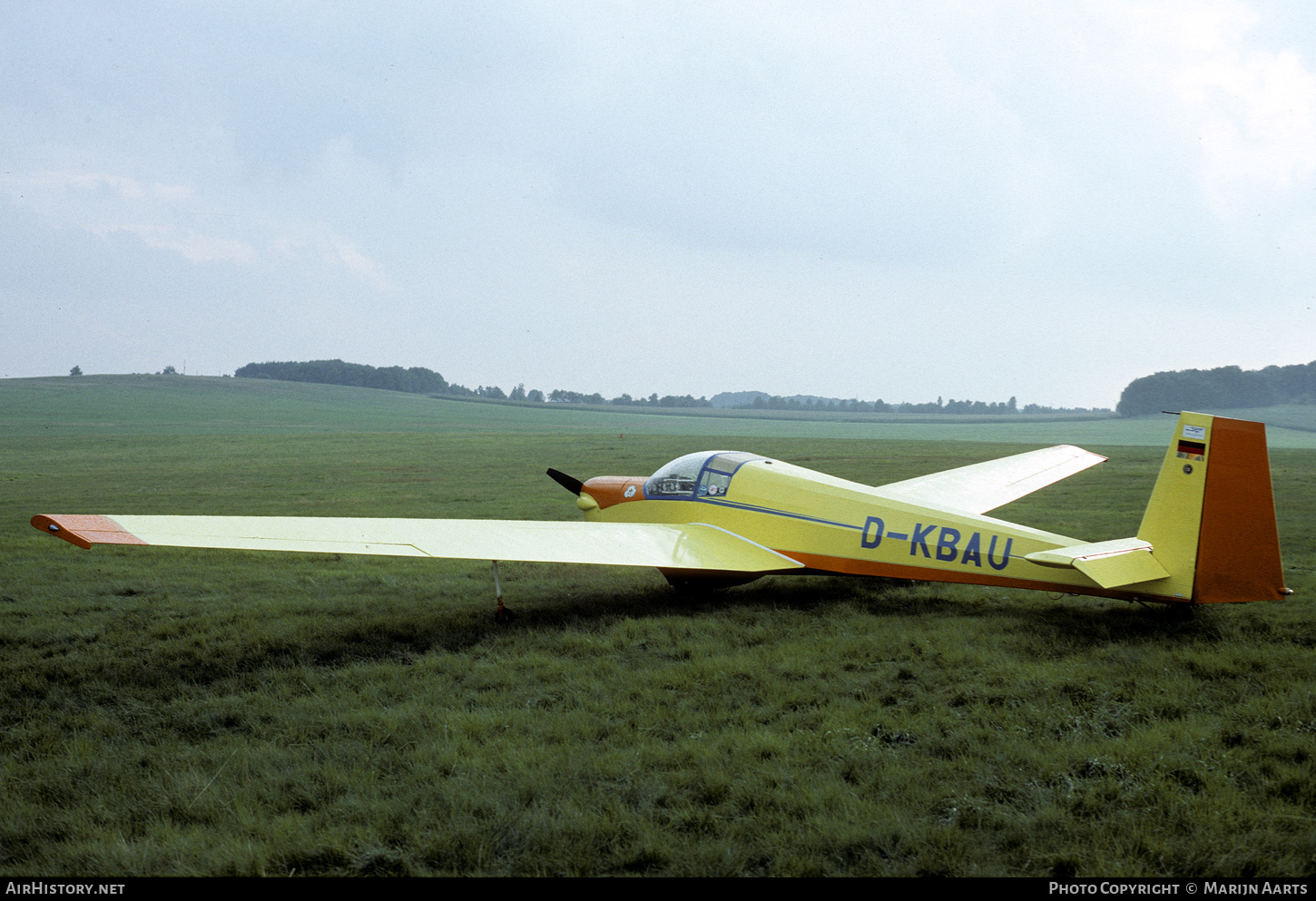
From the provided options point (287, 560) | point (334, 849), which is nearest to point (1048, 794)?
point (334, 849)

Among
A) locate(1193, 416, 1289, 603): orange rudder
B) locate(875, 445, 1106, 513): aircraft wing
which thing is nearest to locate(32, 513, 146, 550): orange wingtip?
locate(875, 445, 1106, 513): aircraft wing

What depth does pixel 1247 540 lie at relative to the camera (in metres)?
6.11

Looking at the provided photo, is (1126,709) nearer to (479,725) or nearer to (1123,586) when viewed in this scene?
(1123,586)

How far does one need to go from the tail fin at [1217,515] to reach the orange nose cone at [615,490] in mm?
5975

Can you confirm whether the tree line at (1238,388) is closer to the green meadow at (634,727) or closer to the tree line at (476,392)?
the tree line at (476,392)

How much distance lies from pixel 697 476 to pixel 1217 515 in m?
5.43

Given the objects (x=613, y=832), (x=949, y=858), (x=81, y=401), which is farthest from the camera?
(x=81, y=401)

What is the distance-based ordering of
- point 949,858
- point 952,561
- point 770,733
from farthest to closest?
point 952,561 → point 770,733 → point 949,858

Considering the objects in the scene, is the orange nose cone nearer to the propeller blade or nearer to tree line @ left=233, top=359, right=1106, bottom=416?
the propeller blade

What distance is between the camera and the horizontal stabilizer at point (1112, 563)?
248 inches

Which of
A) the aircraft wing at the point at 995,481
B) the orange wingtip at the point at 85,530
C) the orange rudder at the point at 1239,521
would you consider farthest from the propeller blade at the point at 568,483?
the orange rudder at the point at 1239,521

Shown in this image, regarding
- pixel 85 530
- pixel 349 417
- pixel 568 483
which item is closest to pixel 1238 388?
pixel 349 417

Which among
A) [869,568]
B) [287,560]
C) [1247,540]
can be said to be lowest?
[287,560]

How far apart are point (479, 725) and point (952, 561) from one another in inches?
199
